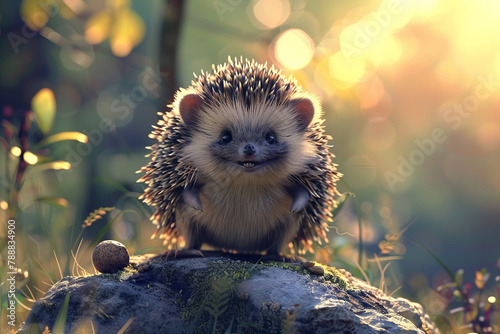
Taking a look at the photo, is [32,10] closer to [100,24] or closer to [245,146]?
[100,24]

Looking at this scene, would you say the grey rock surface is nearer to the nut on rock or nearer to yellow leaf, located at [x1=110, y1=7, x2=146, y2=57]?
the nut on rock

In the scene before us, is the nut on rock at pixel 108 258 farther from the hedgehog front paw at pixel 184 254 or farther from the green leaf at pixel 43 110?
the green leaf at pixel 43 110

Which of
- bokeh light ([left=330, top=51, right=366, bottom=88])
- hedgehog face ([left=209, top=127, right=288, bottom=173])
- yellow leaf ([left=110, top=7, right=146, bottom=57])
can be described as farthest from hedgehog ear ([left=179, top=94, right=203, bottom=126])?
bokeh light ([left=330, top=51, right=366, bottom=88])

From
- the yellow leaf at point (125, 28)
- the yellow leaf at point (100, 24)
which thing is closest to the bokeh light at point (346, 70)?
the yellow leaf at point (125, 28)

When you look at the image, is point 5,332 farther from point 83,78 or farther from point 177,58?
point 83,78

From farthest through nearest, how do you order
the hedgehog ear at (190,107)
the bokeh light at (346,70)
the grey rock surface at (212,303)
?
the bokeh light at (346,70), the hedgehog ear at (190,107), the grey rock surface at (212,303)

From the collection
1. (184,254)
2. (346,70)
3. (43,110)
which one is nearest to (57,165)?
(43,110)
